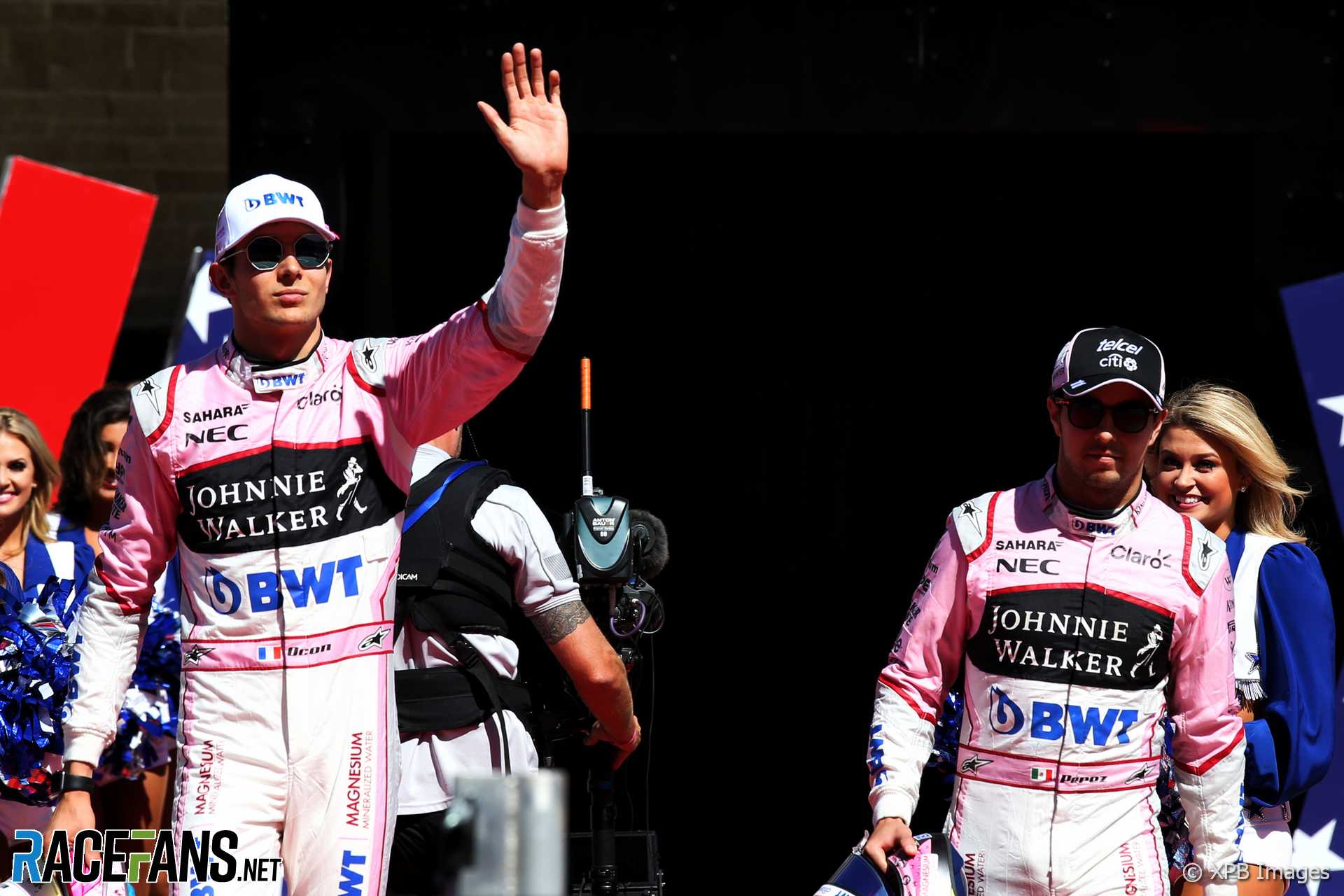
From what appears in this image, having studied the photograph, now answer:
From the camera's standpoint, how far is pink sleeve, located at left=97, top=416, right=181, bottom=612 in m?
2.96

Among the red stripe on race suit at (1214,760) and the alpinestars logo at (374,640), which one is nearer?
the alpinestars logo at (374,640)

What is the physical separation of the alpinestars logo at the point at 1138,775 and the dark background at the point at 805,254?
301 centimetres

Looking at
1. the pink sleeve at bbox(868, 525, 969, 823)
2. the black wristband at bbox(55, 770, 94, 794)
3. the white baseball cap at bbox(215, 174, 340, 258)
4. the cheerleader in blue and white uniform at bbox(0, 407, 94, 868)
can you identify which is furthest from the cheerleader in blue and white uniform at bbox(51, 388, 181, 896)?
the pink sleeve at bbox(868, 525, 969, 823)

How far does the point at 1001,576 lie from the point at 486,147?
3.43 m

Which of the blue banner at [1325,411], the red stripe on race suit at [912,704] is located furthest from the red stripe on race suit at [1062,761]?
the blue banner at [1325,411]

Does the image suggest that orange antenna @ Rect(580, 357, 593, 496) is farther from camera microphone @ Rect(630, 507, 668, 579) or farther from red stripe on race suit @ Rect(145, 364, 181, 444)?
red stripe on race suit @ Rect(145, 364, 181, 444)

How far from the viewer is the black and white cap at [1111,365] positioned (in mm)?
3041

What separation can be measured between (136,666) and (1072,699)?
237cm

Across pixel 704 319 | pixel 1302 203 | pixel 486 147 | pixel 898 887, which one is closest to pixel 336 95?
pixel 486 147

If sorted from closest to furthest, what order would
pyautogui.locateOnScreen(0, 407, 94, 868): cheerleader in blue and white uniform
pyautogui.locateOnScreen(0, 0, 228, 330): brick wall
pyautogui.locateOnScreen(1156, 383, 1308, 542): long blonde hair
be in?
pyautogui.locateOnScreen(1156, 383, 1308, 542): long blonde hair → pyautogui.locateOnScreen(0, 407, 94, 868): cheerleader in blue and white uniform → pyautogui.locateOnScreen(0, 0, 228, 330): brick wall

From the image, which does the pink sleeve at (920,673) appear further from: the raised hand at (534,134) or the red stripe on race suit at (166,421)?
the red stripe on race suit at (166,421)

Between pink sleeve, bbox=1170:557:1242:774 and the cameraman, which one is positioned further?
the cameraman

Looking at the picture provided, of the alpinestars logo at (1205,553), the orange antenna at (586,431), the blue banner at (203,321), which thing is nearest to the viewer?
the alpinestars logo at (1205,553)

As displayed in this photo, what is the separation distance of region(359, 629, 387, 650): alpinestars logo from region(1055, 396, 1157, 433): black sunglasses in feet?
4.37
